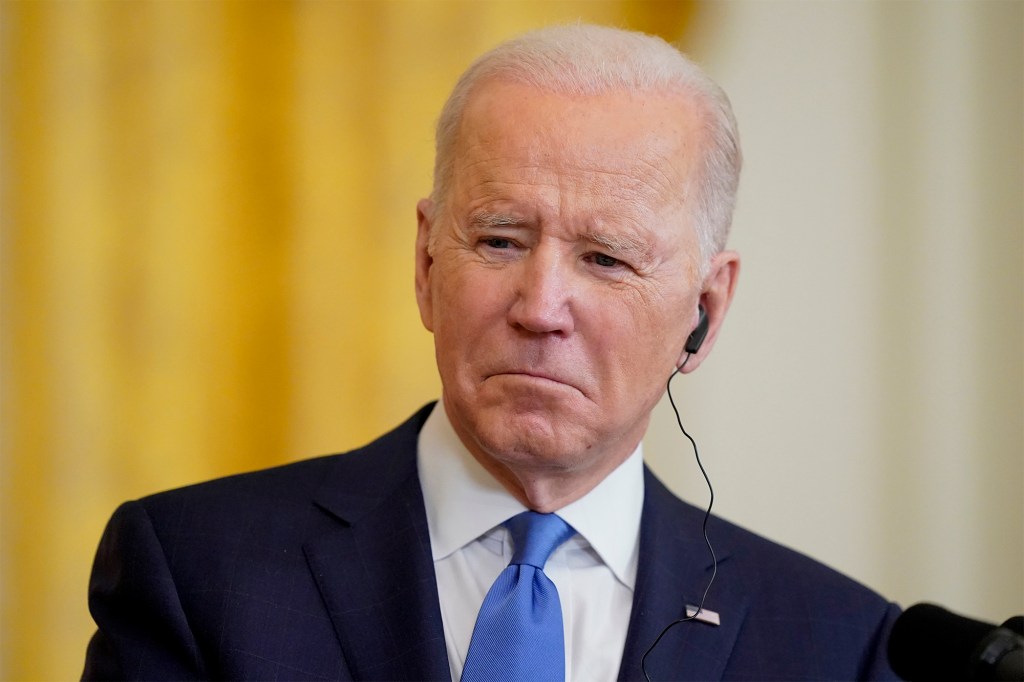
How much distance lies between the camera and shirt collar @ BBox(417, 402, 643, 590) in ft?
6.15

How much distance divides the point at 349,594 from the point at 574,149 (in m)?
0.79

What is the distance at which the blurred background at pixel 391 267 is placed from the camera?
2916 millimetres

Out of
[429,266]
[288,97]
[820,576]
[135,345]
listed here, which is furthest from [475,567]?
[288,97]

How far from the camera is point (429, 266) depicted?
1976 millimetres

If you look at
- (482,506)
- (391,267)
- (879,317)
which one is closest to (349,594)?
(482,506)

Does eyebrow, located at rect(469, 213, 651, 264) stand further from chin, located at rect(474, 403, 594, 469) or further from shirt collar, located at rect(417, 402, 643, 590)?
shirt collar, located at rect(417, 402, 643, 590)

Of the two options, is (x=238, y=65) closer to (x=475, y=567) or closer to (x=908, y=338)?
(x=475, y=567)

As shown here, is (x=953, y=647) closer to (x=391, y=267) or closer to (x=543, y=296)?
(x=543, y=296)

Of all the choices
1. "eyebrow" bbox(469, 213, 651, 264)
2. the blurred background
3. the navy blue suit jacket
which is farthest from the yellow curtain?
"eyebrow" bbox(469, 213, 651, 264)

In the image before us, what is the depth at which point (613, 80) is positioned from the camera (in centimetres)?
186

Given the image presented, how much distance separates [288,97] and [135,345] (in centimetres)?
79

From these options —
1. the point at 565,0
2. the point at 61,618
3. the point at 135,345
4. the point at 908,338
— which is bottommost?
the point at 61,618

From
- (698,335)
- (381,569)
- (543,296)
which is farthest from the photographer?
(698,335)

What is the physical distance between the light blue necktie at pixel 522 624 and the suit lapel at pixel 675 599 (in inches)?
5.3
